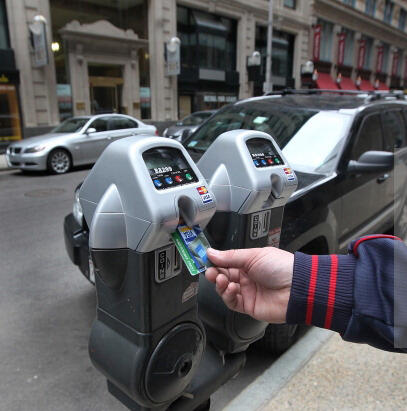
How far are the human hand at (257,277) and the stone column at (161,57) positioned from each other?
16524 millimetres

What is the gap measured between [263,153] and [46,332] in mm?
2276

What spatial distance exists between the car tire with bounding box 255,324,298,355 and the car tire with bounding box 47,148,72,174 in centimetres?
782

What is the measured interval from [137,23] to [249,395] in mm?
17149

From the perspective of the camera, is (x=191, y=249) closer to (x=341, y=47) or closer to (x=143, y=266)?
(x=143, y=266)

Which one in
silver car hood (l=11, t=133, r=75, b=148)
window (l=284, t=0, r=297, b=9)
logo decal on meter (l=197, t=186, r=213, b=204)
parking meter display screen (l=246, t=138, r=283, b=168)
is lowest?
silver car hood (l=11, t=133, r=75, b=148)

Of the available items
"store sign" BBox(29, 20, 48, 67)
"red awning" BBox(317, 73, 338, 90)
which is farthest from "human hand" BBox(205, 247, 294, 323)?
"red awning" BBox(317, 73, 338, 90)

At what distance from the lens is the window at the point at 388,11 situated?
3188 centimetres

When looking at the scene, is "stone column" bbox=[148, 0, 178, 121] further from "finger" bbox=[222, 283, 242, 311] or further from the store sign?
"finger" bbox=[222, 283, 242, 311]

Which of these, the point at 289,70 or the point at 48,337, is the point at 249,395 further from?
the point at 289,70

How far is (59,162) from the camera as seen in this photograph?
947 cm

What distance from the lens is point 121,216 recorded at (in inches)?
50.9

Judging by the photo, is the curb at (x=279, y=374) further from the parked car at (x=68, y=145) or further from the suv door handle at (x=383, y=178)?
the parked car at (x=68, y=145)

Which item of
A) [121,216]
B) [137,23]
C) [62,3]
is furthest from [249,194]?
[137,23]

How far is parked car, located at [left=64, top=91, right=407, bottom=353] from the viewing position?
265 cm
